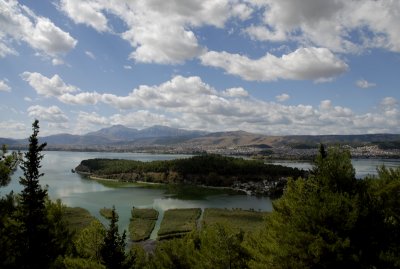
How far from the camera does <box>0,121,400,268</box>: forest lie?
18828mm

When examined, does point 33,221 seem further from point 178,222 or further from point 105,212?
point 105,212

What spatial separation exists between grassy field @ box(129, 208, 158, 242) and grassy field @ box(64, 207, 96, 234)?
916 centimetres

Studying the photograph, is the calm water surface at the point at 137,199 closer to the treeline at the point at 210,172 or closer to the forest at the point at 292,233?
the treeline at the point at 210,172

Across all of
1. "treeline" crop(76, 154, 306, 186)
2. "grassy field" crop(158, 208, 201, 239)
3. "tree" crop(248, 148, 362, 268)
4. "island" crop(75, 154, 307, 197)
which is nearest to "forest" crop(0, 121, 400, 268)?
"tree" crop(248, 148, 362, 268)

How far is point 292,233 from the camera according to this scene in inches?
782

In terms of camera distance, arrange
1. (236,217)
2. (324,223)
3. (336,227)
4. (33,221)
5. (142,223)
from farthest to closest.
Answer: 1. (236,217)
2. (142,223)
3. (33,221)
4. (324,223)
5. (336,227)

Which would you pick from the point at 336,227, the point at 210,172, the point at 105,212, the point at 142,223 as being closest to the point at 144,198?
the point at 105,212

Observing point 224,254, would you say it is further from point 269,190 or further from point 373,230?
point 269,190

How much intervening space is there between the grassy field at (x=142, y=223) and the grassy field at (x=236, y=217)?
1243 centimetres

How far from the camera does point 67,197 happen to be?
127 meters

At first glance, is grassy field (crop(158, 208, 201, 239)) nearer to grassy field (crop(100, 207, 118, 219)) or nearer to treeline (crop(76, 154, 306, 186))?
grassy field (crop(100, 207, 118, 219))

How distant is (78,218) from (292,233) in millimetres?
77211

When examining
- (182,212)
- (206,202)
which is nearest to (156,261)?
(182,212)

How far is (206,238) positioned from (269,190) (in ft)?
398
